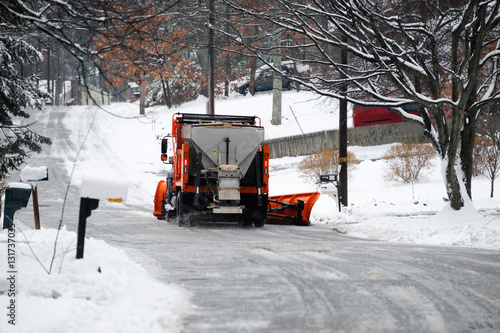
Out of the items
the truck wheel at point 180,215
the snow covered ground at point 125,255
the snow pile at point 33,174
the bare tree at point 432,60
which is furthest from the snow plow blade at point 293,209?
the snow pile at point 33,174

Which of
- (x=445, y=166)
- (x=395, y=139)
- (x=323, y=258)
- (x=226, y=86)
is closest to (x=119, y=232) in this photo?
(x=323, y=258)

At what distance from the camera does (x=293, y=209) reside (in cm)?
1661

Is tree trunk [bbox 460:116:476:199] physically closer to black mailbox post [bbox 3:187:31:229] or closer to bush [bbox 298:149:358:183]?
black mailbox post [bbox 3:187:31:229]

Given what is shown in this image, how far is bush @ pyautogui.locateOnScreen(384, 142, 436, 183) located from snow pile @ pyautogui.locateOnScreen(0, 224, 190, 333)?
66.5ft

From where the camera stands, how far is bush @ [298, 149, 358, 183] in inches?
1017

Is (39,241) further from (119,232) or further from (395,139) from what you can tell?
(395,139)

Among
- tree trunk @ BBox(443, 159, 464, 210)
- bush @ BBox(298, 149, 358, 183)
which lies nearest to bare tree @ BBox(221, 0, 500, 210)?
tree trunk @ BBox(443, 159, 464, 210)

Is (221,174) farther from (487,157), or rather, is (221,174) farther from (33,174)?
(487,157)

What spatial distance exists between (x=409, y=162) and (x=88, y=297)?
22.1 m

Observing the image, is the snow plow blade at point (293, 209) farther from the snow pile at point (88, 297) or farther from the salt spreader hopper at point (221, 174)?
the snow pile at point (88, 297)

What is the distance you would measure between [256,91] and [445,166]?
152ft

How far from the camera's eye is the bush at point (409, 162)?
25672mm

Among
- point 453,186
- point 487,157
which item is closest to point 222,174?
point 453,186

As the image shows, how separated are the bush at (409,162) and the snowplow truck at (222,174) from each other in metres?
12.5
